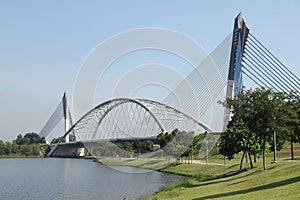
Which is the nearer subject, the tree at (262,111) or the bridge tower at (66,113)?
the tree at (262,111)

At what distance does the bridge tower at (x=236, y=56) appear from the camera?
48272mm

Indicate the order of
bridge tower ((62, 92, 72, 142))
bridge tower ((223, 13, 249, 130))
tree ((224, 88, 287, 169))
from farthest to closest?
bridge tower ((62, 92, 72, 142)) → bridge tower ((223, 13, 249, 130)) → tree ((224, 88, 287, 169))

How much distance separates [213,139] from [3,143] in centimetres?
10984

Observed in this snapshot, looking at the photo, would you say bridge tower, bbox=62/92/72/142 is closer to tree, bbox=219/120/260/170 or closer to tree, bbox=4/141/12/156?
tree, bbox=4/141/12/156

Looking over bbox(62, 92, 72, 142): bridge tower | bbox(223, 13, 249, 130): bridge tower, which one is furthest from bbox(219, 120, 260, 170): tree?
bbox(62, 92, 72, 142): bridge tower

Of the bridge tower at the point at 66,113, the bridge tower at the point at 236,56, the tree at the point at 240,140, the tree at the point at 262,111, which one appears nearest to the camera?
the tree at the point at 262,111

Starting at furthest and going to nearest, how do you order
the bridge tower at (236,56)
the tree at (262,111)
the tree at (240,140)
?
the bridge tower at (236,56) < the tree at (240,140) < the tree at (262,111)

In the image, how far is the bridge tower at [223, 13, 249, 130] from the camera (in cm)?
4827

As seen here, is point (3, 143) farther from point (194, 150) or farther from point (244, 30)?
point (244, 30)

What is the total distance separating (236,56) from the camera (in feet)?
163

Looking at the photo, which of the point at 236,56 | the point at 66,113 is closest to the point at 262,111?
the point at 236,56

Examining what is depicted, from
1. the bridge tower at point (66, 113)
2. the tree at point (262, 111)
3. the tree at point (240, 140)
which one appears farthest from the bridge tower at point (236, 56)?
the bridge tower at point (66, 113)

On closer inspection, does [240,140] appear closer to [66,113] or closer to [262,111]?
[262,111]

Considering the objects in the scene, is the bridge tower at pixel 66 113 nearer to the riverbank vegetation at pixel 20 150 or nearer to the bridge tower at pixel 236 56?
the riverbank vegetation at pixel 20 150
